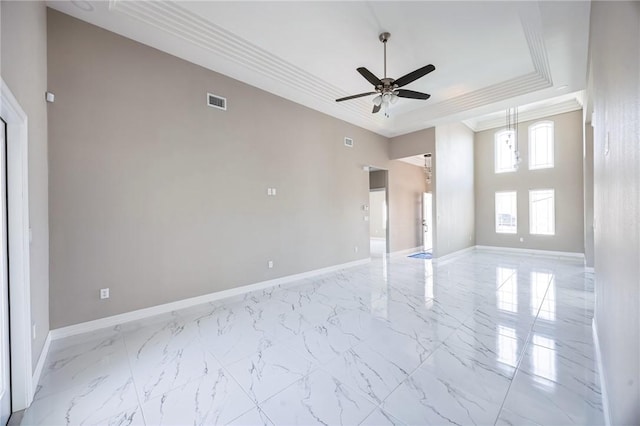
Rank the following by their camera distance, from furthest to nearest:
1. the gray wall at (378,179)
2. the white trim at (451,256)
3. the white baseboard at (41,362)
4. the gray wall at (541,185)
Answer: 1. the gray wall at (378,179)
2. the gray wall at (541,185)
3. the white trim at (451,256)
4. the white baseboard at (41,362)

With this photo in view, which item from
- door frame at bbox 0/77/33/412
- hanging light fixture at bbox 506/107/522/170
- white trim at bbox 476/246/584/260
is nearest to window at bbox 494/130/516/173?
hanging light fixture at bbox 506/107/522/170

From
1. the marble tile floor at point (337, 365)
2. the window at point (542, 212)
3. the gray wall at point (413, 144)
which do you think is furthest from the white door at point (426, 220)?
the marble tile floor at point (337, 365)

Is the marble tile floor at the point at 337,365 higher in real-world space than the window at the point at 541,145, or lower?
lower

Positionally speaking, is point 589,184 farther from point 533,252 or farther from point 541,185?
point 533,252

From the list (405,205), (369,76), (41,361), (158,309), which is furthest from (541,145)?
(41,361)

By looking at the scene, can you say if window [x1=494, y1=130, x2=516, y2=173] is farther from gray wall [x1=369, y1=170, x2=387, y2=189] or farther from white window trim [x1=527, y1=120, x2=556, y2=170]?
gray wall [x1=369, y1=170, x2=387, y2=189]

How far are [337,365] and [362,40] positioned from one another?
13.8 feet

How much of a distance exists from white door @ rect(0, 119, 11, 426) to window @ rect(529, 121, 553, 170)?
438 inches

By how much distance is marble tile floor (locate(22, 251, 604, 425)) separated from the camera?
177cm

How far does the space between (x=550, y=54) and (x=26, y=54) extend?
245 inches

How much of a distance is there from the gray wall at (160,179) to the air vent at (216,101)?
0.10 meters

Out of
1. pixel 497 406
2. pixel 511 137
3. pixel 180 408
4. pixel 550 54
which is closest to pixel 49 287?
pixel 180 408

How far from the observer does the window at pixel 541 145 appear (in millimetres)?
7840

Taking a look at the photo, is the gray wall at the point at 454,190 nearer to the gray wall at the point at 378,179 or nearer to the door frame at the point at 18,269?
the gray wall at the point at 378,179
